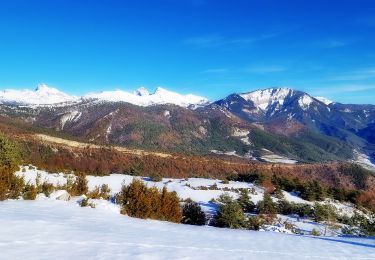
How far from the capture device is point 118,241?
9.27 m

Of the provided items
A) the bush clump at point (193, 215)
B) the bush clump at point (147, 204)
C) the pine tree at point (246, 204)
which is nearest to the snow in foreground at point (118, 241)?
the bush clump at point (147, 204)

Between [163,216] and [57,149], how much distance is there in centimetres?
6347

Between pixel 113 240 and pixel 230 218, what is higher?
pixel 113 240

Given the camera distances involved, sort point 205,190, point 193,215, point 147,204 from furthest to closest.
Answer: point 205,190, point 193,215, point 147,204

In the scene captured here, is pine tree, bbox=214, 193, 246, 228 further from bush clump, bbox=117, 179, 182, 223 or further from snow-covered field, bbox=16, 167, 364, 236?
snow-covered field, bbox=16, 167, 364, 236

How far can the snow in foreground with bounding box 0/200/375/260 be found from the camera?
8.01 meters

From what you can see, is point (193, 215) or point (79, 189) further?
point (193, 215)

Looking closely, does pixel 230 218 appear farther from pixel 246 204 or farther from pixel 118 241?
pixel 118 241

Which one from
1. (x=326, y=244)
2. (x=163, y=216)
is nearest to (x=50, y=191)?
(x=163, y=216)

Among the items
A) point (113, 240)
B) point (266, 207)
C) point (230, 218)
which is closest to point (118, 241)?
point (113, 240)

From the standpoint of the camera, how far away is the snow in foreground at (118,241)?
8.01 m

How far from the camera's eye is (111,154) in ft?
259

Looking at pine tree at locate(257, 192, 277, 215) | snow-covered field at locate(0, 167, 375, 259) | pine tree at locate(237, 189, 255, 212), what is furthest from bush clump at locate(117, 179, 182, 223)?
pine tree at locate(237, 189, 255, 212)

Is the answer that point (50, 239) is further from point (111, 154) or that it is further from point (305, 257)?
point (111, 154)
